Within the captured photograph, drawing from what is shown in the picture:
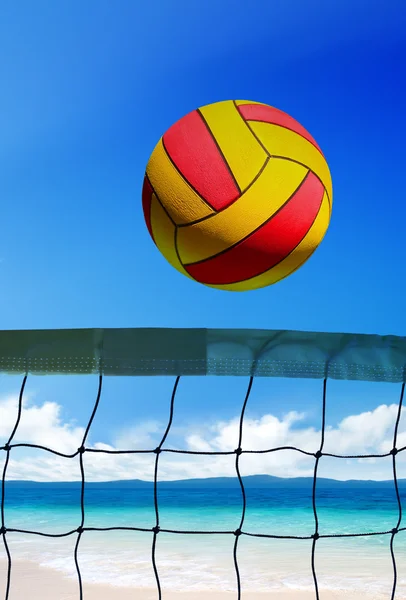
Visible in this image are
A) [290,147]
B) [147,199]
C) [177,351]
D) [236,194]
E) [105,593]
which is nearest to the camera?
[177,351]

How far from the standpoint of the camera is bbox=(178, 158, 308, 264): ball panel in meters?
2.91

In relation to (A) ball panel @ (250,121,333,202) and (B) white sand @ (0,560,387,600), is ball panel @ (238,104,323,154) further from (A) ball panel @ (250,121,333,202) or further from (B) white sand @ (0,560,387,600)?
(B) white sand @ (0,560,387,600)

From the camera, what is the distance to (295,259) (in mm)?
3137

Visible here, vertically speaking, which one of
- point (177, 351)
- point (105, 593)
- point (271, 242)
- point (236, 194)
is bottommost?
point (105, 593)

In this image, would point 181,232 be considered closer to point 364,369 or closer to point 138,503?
point 364,369

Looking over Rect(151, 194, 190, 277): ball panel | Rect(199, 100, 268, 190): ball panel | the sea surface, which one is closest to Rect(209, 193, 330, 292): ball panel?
Rect(151, 194, 190, 277): ball panel

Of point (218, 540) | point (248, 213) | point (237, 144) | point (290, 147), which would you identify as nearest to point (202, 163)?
point (237, 144)

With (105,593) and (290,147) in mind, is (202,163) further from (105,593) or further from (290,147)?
(105,593)

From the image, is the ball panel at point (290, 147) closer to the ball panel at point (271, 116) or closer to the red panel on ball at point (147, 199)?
the ball panel at point (271, 116)

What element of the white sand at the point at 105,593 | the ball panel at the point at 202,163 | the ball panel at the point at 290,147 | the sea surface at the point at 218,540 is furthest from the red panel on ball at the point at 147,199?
the white sand at the point at 105,593

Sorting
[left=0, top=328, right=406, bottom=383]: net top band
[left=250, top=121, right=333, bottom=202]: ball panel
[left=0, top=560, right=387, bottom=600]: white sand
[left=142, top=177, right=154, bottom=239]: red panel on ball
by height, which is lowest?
[left=0, top=560, right=387, bottom=600]: white sand

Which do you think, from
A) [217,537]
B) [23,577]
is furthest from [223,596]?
[217,537]

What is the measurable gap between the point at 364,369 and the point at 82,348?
910 mm

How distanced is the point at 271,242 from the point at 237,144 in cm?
47
